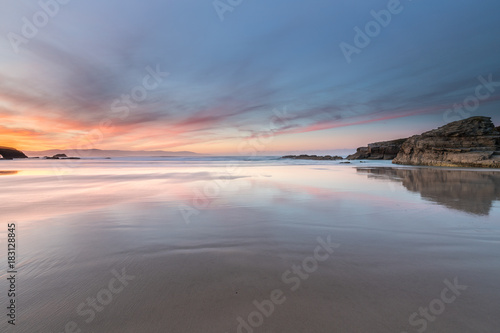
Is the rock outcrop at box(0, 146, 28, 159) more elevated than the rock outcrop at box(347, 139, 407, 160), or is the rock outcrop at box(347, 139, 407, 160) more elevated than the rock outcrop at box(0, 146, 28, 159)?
the rock outcrop at box(0, 146, 28, 159)

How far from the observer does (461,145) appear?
25.0 meters

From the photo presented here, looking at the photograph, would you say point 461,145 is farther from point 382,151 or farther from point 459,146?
point 382,151

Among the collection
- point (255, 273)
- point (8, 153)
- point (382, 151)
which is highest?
point (8, 153)

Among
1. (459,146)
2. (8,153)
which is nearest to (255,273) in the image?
(459,146)

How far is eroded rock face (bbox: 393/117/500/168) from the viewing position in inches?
880

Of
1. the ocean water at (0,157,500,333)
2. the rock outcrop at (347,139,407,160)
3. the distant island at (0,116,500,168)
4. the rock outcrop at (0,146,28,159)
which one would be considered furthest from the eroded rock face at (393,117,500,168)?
the rock outcrop at (0,146,28,159)

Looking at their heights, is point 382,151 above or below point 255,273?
above

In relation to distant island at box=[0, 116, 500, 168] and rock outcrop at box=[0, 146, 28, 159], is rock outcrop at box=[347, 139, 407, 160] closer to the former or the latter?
distant island at box=[0, 116, 500, 168]

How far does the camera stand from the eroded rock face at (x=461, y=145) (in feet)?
73.3

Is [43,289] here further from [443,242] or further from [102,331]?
[443,242]

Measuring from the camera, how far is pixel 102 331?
5.20 feet

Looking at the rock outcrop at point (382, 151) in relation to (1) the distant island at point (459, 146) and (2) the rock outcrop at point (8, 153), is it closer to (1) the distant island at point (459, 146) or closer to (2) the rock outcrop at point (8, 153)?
(1) the distant island at point (459, 146)

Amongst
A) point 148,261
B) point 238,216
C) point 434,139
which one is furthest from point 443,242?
point 434,139

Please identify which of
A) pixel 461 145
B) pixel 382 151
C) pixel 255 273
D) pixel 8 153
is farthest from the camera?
pixel 8 153
